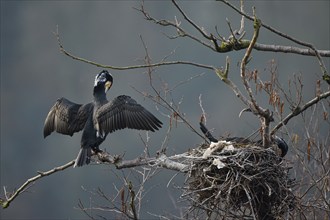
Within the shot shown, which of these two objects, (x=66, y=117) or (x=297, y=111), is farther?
(x=66, y=117)

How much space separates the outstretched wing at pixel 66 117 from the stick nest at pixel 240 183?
291 centimetres

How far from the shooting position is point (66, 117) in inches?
388

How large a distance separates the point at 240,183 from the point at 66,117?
3.76 metres

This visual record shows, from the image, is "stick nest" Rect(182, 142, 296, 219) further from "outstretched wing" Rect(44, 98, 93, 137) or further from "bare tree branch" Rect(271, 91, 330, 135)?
"outstretched wing" Rect(44, 98, 93, 137)

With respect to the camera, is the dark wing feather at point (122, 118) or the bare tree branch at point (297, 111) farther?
the dark wing feather at point (122, 118)

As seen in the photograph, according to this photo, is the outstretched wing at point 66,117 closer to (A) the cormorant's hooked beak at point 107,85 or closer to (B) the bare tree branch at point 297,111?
(A) the cormorant's hooked beak at point 107,85

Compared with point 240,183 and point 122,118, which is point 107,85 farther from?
point 240,183

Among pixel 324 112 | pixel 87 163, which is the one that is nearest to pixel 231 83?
pixel 324 112

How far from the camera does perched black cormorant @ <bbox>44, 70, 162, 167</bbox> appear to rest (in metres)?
9.26

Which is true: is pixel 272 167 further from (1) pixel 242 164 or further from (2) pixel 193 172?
(2) pixel 193 172

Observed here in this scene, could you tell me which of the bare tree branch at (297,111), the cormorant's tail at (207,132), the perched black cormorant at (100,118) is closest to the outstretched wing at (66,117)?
the perched black cormorant at (100,118)

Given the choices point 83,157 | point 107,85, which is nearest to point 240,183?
point 83,157

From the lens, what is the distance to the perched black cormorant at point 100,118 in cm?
926

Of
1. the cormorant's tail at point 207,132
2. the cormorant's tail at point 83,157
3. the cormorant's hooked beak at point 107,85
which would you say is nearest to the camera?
the cormorant's tail at point 207,132
